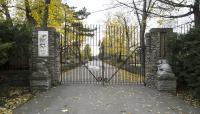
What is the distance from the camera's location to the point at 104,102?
12133mm

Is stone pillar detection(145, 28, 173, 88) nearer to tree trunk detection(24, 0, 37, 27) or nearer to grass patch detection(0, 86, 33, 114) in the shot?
grass patch detection(0, 86, 33, 114)

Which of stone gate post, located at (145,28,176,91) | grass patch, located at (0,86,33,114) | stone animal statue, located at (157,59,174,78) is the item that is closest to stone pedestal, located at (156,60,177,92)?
stone animal statue, located at (157,59,174,78)

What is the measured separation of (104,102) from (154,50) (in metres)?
5.02

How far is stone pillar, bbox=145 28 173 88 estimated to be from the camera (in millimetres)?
15742

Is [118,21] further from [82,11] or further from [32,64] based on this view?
[32,64]

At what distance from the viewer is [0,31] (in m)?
13.7

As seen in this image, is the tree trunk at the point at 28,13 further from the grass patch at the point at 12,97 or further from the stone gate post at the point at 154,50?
the grass patch at the point at 12,97

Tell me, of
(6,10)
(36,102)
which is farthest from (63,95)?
(6,10)

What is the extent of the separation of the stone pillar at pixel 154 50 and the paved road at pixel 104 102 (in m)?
1.12

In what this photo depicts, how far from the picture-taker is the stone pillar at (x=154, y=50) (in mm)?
15742

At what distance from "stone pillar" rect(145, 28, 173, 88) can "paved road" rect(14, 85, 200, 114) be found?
1.12 metres

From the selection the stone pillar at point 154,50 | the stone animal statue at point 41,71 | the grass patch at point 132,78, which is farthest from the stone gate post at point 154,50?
the stone animal statue at point 41,71

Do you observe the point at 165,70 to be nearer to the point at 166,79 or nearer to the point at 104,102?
the point at 166,79

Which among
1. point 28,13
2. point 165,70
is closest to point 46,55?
point 165,70
